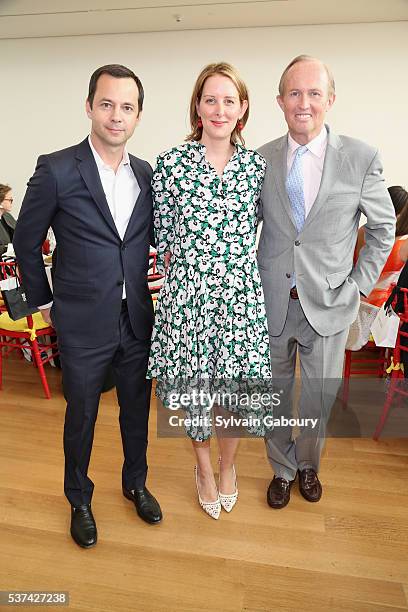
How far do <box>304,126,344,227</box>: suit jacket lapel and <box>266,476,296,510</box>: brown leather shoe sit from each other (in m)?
1.23

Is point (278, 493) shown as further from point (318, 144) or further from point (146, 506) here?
point (318, 144)

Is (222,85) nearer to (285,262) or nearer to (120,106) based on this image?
(120,106)

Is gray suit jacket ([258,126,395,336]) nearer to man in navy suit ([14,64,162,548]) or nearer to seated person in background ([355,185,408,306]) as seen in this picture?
man in navy suit ([14,64,162,548])

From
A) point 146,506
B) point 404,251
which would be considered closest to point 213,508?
point 146,506

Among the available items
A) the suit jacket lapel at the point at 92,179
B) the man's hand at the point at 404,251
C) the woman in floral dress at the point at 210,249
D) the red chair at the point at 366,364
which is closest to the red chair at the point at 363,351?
the red chair at the point at 366,364

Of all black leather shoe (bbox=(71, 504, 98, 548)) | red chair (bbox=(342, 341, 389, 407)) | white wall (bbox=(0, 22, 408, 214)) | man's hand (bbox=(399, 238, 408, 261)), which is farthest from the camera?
white wall (bbox=(0, 22, 408, 214))

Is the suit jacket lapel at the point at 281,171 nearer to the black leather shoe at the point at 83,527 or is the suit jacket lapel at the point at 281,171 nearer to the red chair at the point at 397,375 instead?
the red chair at the point at 397,375

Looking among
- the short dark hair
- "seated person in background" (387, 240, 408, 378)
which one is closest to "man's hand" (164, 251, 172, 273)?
the short dark hair

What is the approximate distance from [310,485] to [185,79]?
4.64 meters

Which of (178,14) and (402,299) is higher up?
(178,14)

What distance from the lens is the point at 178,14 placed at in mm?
4816

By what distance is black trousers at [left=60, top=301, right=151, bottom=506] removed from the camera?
192cm

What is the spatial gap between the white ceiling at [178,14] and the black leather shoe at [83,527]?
14.1 feet

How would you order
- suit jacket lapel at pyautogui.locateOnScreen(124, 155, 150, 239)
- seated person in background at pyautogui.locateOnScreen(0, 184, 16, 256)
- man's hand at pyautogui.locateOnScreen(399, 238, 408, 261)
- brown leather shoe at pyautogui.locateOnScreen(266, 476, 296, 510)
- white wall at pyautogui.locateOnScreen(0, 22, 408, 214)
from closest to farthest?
suit jacket lapel at pyautogui.locateOnScreen(124, 155, 150, 239) < brown leather shoe at pyautogui.locateOnScreen(266, 476, 296, 510) < man's hand at pyautogui.locateOnScreen(399, 238, 408, 261) < seated person in background at pyautogui.locateOnScreen(0, 184, 16, 256) < white wall at pyautogui.locateOnScreen(0, 22, 408, 214)
